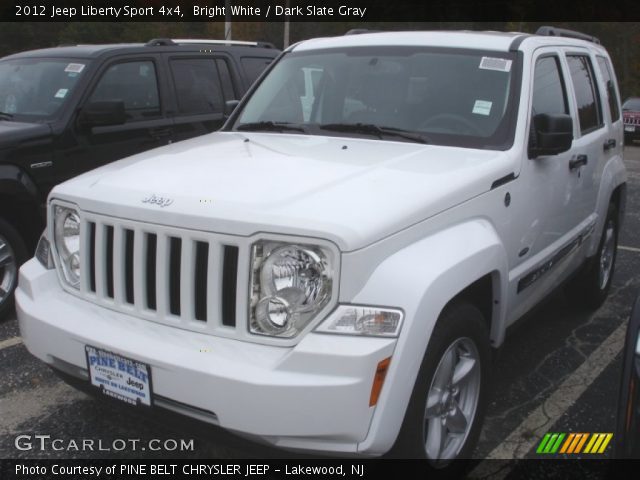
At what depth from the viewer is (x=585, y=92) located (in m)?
4.80

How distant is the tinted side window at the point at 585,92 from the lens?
15.1ft

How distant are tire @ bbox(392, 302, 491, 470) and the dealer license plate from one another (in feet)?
3.14

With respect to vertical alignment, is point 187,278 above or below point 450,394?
above

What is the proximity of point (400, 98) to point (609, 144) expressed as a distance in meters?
2.08

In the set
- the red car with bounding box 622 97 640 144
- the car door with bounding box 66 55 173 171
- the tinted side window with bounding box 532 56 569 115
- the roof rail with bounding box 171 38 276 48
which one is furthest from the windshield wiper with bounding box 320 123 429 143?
the red car with bounding box 622 97 640 144

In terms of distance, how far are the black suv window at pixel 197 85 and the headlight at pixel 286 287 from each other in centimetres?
409

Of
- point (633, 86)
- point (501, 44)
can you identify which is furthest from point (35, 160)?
point (633, 86)

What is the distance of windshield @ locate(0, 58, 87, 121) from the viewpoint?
5398 millimetres

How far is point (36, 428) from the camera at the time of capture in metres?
3.42

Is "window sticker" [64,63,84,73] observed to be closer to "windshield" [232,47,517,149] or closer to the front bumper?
"windshield" [232,47,517,149]

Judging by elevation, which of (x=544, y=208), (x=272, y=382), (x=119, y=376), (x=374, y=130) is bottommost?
(x=119, y=376)

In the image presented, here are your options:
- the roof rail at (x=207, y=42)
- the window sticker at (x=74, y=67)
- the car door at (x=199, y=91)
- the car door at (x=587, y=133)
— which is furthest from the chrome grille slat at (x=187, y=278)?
the roof rail at (x=207, y=42)
